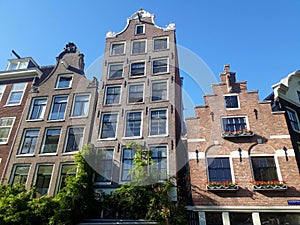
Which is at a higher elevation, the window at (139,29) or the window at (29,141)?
the window at (139,29)

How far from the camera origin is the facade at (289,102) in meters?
14.4

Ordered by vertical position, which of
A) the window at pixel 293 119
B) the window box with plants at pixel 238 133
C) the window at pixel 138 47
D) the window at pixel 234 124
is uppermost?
the window at pixel 138 47

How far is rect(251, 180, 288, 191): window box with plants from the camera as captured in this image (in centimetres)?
1164

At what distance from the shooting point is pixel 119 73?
18.0 meters

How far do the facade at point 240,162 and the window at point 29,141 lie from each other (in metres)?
10.0

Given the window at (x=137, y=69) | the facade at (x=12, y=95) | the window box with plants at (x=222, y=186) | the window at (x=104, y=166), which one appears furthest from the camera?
the window at (x=137, y=69)

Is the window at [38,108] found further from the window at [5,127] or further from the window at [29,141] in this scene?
the window at [5,127]

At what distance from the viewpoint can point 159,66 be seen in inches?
694

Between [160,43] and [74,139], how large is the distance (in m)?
9.64

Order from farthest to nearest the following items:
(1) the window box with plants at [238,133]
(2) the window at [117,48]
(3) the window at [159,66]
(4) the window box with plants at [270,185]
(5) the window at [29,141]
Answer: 1. (2) the window at [117,48]
2. (3) the window at [159,66]
3. (5) the window at [29,141]
4. (1) the window box with plants at [238,133]
5. (4) the window box with plants at [270,185]

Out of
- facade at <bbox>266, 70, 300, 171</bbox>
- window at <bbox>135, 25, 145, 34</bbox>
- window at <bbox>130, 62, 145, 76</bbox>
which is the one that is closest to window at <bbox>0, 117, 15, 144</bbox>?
window at <bbox>130, 62, 145, 76</bbox>

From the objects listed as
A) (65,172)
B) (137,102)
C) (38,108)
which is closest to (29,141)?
(38,108)

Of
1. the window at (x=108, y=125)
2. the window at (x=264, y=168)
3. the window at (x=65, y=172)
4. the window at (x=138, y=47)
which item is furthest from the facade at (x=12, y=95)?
the window at (x=264, y=168)

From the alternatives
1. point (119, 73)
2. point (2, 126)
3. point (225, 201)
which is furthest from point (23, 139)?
point (225, 201)
